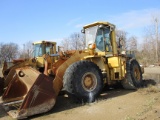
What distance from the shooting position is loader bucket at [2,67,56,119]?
18.2ft

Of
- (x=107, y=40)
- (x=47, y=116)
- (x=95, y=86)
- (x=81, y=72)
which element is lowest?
(x=47, y=116)

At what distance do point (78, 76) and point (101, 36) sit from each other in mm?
2667

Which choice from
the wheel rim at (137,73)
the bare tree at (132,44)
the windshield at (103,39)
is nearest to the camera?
the windshield at (103,39)

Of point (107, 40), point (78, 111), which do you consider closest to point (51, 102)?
point (78, 111)

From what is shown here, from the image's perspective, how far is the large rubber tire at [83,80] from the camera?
643 centimetres

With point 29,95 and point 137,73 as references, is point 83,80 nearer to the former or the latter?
point 29,95

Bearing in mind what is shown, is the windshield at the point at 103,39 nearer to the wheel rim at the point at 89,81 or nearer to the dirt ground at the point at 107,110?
the wheel rim at the point at 89,81

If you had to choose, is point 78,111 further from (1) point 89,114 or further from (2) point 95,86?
(2) point 95,86

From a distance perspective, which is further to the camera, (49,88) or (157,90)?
(157,90)

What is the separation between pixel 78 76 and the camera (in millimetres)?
6684

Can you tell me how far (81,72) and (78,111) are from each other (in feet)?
4.18

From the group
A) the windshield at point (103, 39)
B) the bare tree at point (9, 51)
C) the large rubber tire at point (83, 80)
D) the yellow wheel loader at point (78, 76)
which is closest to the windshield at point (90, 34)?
the yellow wheel loader at point (78, 76)

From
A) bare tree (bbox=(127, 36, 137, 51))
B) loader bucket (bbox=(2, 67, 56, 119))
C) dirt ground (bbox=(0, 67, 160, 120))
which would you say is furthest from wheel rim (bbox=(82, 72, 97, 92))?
bare tree (bbox=(127, 36, 137, 51))

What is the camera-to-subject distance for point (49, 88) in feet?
19.7
